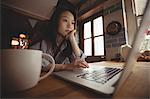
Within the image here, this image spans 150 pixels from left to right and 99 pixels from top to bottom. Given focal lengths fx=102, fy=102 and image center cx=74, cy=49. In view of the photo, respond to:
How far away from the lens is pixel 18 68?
0.16 meters

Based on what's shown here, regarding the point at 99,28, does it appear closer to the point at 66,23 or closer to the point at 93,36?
the point at 93,36

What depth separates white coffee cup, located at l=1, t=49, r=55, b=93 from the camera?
155 mm

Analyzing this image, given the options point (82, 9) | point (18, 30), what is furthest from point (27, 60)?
point (82, 9)

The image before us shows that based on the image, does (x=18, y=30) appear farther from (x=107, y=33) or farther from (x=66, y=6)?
(x=107, y=33)

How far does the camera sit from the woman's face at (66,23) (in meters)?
0.85

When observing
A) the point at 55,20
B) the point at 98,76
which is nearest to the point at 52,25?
the point at 55,20

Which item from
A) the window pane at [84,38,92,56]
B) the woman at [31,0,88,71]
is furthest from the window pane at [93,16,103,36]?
the woman at [31,0,88,71]

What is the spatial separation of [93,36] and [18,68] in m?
1.32

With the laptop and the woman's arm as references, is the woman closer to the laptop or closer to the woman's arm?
the woman's arm

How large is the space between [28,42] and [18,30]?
0.33ft

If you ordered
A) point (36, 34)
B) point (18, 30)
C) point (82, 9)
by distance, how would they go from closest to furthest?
1. point (18, 30)
2. point (36, 34)
3. point (82, 9)

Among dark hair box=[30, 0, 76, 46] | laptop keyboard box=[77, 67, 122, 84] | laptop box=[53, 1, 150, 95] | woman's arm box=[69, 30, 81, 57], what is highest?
dark hair box=[30, 0, 76, 46]

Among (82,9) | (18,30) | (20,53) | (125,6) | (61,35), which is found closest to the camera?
(20,53)

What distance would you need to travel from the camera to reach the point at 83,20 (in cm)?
116
